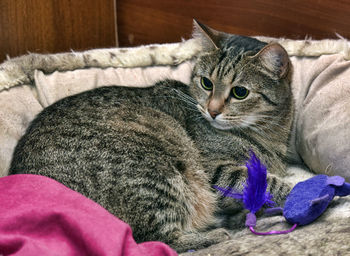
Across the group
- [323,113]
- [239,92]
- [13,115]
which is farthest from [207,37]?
[13,115]

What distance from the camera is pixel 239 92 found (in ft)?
6.72

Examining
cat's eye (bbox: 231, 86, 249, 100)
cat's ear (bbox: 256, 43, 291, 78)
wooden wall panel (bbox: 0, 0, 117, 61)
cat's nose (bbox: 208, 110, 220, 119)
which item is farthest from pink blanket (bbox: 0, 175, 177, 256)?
wooden wall panel (bbox: 0, 0, 117, 61)

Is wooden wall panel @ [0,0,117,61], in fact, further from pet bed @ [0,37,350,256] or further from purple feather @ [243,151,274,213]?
purple feather @ [243,151,274,213]

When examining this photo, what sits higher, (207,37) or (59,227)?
(207,37)

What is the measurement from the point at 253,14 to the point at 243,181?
1431 mm

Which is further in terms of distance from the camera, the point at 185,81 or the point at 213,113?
the point at 185,81

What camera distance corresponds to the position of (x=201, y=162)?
2084 millimetres

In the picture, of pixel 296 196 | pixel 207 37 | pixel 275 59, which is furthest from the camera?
pixel 207 37

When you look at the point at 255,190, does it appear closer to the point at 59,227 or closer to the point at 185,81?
the point at 59,227

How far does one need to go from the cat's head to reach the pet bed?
0.32 meters

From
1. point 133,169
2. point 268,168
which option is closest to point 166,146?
point 133,169

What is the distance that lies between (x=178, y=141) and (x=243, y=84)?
44cm

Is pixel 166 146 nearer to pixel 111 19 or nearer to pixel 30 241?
pixel 30 241

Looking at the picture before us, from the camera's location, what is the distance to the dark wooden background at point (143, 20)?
8.50 feet
